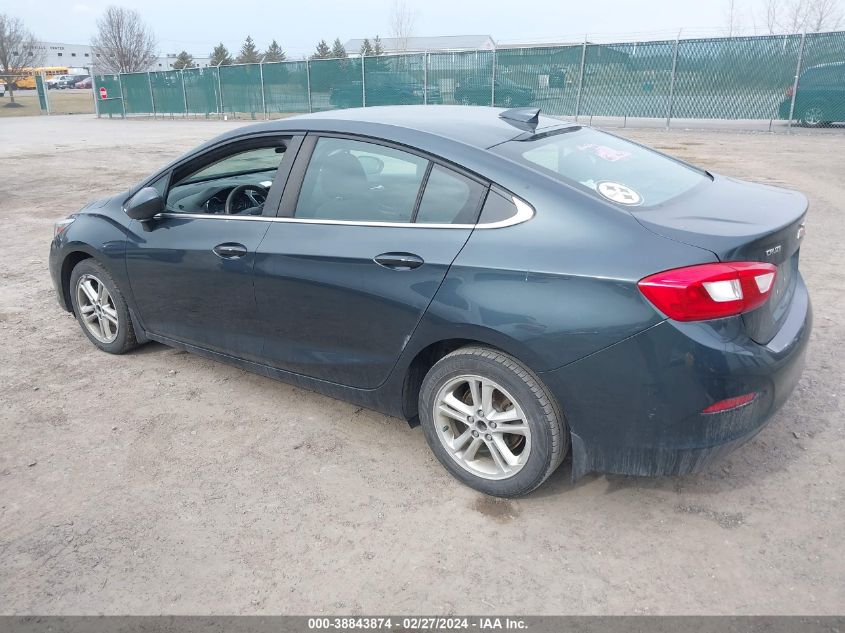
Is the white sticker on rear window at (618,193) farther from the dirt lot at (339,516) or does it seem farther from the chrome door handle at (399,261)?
the dirt lot at (339,516)

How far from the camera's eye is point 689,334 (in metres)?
2.36

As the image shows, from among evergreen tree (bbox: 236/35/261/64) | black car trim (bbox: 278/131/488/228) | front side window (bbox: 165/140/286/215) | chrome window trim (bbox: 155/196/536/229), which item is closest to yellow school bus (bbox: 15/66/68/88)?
evergreen tree (bbox: 236/35/261/64)

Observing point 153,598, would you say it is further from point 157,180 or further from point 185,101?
point 185,101

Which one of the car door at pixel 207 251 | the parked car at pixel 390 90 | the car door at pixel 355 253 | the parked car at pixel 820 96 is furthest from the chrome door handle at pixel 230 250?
the parked car at pixel 390 90

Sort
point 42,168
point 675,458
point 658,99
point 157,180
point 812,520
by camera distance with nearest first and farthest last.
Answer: point 675,458
point 812,520
point 157,180
point 42,168
point 658,99

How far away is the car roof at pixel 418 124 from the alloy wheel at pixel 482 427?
107cm

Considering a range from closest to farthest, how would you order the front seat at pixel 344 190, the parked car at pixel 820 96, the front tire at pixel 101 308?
the front seat at pixel 344 190
the front tire at pixel 101 308
the parked car at pixel 820 96

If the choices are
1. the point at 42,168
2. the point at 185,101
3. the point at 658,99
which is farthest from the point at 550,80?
the point at 185,101

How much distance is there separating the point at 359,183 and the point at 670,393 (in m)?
1.72

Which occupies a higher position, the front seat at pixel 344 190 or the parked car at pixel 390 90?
the parked car at pixel 390 90

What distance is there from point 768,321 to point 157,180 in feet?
11.0

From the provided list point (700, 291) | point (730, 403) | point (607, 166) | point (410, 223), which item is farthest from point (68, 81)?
point (730, 403)

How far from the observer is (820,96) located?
16922 millimetres

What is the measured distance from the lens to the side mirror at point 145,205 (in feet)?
12.5
